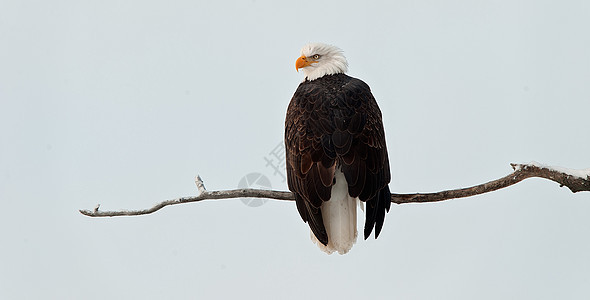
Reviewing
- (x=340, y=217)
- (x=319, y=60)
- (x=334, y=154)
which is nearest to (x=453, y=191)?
(x=340, y=217)

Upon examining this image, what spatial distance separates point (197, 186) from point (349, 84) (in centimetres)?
180

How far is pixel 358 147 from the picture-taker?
6602mm

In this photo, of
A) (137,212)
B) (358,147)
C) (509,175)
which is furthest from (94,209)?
(509,175)

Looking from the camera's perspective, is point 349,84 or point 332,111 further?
point 349,84

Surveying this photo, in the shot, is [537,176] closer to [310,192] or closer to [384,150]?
[384,150]

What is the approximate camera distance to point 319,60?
791cm

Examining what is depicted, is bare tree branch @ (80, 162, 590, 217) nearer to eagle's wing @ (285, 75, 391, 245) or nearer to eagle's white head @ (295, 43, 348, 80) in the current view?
eagle's wing @ (285, 75, 391, 245)

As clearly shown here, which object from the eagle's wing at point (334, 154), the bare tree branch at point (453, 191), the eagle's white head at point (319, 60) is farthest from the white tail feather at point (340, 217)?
the eagle's white head at point (319, 60)

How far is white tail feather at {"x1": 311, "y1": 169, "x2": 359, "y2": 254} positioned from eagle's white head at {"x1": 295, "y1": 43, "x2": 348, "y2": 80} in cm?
166

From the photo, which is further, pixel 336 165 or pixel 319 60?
pixel 319 60

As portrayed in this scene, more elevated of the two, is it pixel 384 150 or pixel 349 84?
pixel 349 84

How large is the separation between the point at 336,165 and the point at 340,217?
19.0 inches

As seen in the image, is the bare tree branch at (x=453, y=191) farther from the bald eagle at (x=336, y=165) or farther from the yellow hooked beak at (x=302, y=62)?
the yellow hooked beak at (x=302, y=62)

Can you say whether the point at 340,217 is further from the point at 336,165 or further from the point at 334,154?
the point at 334,154
